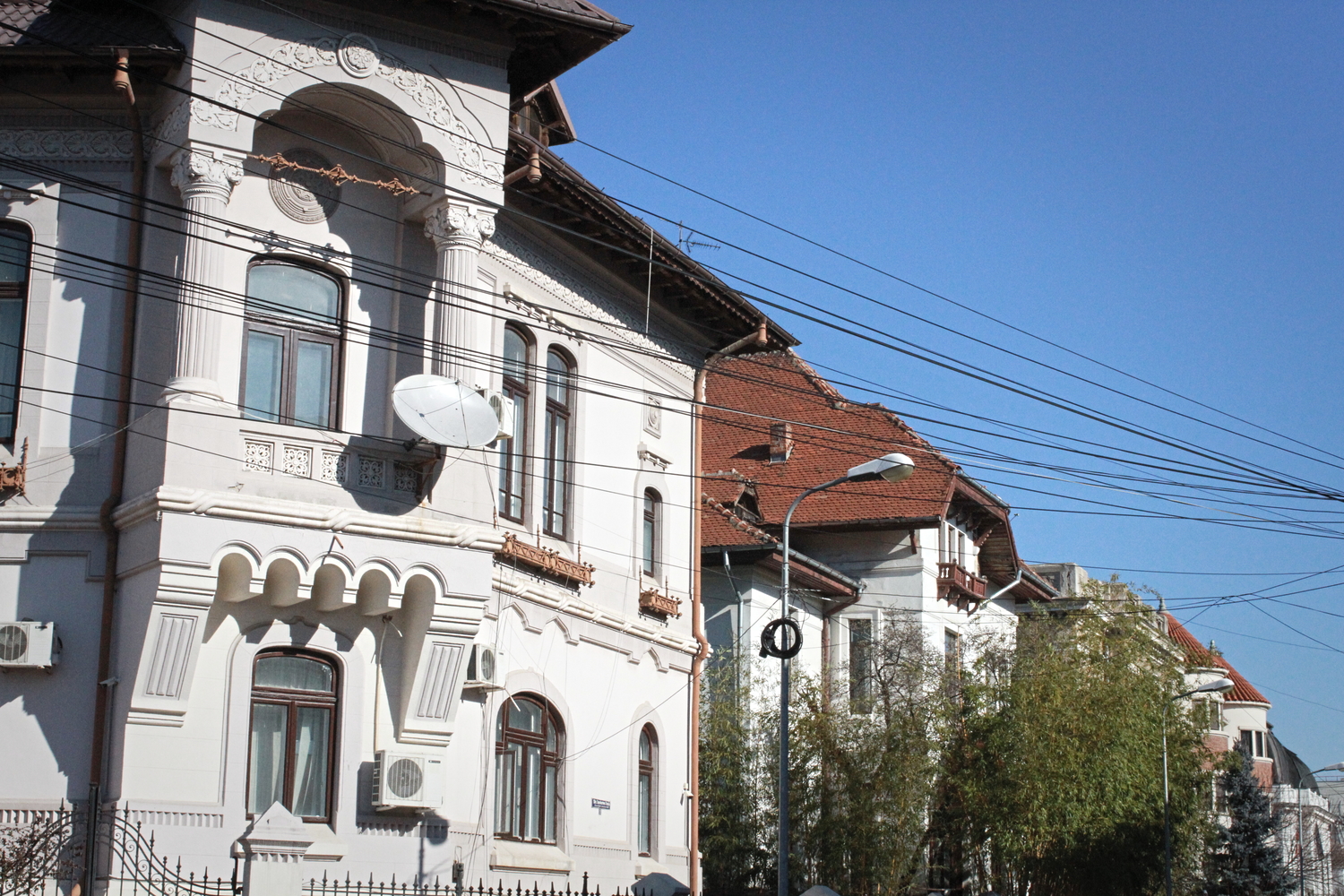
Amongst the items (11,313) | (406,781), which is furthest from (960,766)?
(11,313)

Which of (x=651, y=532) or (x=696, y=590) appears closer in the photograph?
(x=651, y=532)

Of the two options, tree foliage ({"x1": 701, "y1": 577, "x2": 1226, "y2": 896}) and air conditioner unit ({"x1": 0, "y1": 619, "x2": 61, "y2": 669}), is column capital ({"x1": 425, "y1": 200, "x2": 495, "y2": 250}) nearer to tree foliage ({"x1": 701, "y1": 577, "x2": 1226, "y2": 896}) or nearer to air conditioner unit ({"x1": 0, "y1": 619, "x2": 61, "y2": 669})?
air conditioner unit ({"x1": 0, "y1": 619, "x2": 61, "y2": 669})

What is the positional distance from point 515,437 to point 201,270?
16.8 ft

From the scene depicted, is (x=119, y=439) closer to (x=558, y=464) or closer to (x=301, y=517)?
(x=301, y=517)

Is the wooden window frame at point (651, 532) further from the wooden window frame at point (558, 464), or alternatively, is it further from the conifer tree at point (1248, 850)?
the conifer tree at point (1248, 850)

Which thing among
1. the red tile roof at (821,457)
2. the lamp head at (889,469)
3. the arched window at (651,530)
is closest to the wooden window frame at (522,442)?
the arched window at (651,530)

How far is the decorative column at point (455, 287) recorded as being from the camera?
55.0 feet

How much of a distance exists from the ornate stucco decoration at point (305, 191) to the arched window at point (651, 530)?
7280 mm

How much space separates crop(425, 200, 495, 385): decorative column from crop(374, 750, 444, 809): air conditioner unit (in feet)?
13.4

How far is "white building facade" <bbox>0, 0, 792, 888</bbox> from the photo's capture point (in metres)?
15.2

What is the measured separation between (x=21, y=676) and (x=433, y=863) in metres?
4.66

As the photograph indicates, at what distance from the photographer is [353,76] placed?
16.5 metres

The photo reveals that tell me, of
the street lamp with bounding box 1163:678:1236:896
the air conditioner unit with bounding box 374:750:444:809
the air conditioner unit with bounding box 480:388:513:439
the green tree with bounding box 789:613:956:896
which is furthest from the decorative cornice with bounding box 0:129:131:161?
the street lamp with bounding box 1163:678:1236:896

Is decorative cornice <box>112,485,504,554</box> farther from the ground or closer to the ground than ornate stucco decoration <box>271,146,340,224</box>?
closer to the ground
